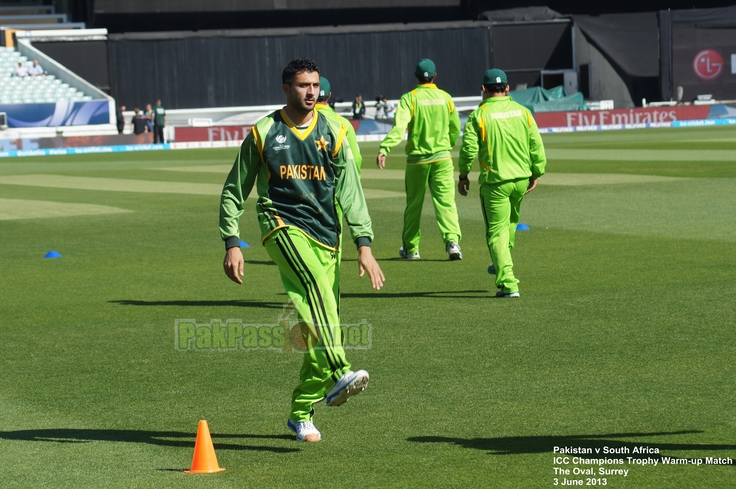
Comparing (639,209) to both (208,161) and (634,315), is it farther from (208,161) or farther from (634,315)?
(208,161)

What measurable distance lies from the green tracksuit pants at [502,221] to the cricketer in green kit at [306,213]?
423 centimetres

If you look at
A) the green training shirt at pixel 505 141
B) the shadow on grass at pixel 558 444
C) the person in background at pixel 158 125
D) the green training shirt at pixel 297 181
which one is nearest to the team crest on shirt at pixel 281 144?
the green training shirt at pixel 297 181

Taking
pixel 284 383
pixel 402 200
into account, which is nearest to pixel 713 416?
pixel 284 383

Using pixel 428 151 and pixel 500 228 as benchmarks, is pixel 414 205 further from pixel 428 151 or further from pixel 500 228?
pixel 500 228

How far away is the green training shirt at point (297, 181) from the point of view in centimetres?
600

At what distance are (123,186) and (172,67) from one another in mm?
29041

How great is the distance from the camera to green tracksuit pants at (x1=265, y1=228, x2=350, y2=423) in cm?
585

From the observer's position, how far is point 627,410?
20.5 ft

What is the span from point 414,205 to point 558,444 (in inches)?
309

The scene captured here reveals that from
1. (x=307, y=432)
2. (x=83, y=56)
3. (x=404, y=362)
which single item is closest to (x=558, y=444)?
(x=307, y=432)

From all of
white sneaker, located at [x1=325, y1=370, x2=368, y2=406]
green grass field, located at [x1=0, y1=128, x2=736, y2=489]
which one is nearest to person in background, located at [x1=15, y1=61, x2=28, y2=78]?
green grass field, located at [x1=0, y1=128, x2=736, y2=489]

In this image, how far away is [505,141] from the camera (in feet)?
34.1

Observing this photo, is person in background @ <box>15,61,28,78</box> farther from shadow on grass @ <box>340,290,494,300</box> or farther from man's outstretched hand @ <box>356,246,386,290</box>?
man's outstretched hand @ <box>356,246,386,290</box>

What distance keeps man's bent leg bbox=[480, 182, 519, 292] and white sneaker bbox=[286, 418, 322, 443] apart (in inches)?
179
